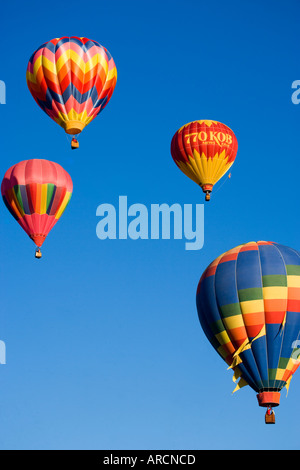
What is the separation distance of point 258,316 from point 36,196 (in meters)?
9.06

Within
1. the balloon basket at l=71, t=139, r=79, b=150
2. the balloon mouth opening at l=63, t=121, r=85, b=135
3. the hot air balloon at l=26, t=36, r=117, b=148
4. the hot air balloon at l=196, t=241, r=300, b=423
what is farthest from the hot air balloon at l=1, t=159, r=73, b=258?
the hot air balloon at l=196, t=241, r=300, b=423

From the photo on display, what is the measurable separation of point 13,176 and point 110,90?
4271 mm

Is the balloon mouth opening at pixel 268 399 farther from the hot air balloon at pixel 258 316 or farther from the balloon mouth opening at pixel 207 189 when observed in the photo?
the balloon mouth opening at pixel 207 189

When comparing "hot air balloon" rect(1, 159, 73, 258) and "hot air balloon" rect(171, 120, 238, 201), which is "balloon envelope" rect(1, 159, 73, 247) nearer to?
"hot air balloon" rect(1, 159, 73, 258)

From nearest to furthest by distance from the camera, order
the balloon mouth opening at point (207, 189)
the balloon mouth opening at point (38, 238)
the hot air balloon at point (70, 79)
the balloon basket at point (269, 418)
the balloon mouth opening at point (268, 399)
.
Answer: the balloon basket at point (269, 418) → the balloon mouth opening at point (268, 399) → the hot air balloon at point (70, 79) → the balloon mouth opening at point (38, 238) → the balloon mouth opening at point (207, 189)

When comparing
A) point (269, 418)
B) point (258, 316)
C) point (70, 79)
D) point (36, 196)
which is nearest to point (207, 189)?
point (36, 196)

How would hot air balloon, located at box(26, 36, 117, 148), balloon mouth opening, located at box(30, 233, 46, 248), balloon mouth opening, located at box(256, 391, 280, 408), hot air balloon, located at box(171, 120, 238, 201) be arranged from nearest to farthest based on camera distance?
balloon mouth opening, located at box(256, 391, 280, 408), hot air balloon, located at box(26, 36, 117, 148), balloon mouth opening, located at box(30, 233, 46, 248), hot air balloon, located at box(171, 120, 238, 201)

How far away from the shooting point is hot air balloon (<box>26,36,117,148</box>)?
3925 centimetres

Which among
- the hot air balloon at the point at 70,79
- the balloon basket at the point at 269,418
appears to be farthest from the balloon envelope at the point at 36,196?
the balloon basket at the point at 269,418

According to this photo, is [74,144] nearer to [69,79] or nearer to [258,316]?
[69,79]

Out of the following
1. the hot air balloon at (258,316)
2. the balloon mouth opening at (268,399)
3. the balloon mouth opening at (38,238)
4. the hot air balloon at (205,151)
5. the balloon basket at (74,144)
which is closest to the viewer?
the balloon mouth opening at (268,399)

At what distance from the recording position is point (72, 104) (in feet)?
129

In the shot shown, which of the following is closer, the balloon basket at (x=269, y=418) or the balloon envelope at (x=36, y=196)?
the balloon basket at (x=269, y=418)

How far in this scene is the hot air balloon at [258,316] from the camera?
35219 millimetres
